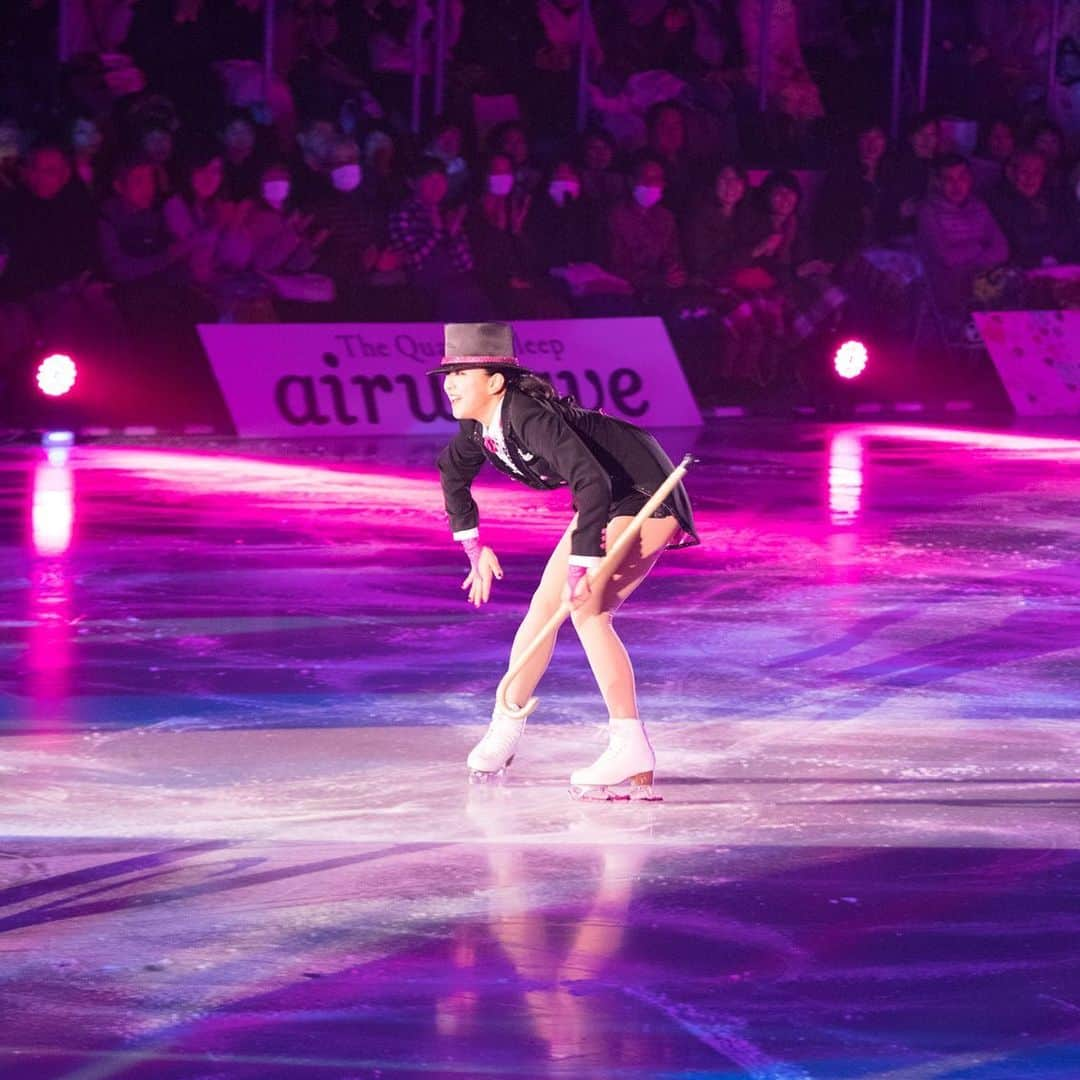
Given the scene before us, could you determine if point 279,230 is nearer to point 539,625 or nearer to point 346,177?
point 346,177

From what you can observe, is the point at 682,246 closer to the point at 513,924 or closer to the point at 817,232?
the point at 817,232

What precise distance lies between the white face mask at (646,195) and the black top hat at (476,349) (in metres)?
13.6

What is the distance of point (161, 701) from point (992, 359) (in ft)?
49.9

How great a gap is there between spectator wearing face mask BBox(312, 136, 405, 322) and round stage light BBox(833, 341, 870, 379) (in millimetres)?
4647

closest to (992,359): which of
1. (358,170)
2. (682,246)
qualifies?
(682,246)

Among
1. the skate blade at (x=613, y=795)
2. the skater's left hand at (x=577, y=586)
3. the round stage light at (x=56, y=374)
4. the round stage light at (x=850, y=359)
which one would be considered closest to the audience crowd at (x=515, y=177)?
the round stage light at (x=56, y=374)

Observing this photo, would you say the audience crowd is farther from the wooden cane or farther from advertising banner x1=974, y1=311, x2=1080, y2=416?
the wooden cane

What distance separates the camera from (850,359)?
2120cm

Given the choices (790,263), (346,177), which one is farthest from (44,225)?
(790,263)

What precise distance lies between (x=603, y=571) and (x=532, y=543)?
5763 mm

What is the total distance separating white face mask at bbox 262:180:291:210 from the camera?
59.6 feet

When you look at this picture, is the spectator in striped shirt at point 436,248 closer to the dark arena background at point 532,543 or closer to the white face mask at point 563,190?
the dark arena background at point 532,543

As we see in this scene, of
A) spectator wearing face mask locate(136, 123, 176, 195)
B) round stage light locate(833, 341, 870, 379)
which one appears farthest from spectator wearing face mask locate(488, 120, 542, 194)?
round stage light locate(833, 341, 870, 379)

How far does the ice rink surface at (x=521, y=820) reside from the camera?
467 cm
